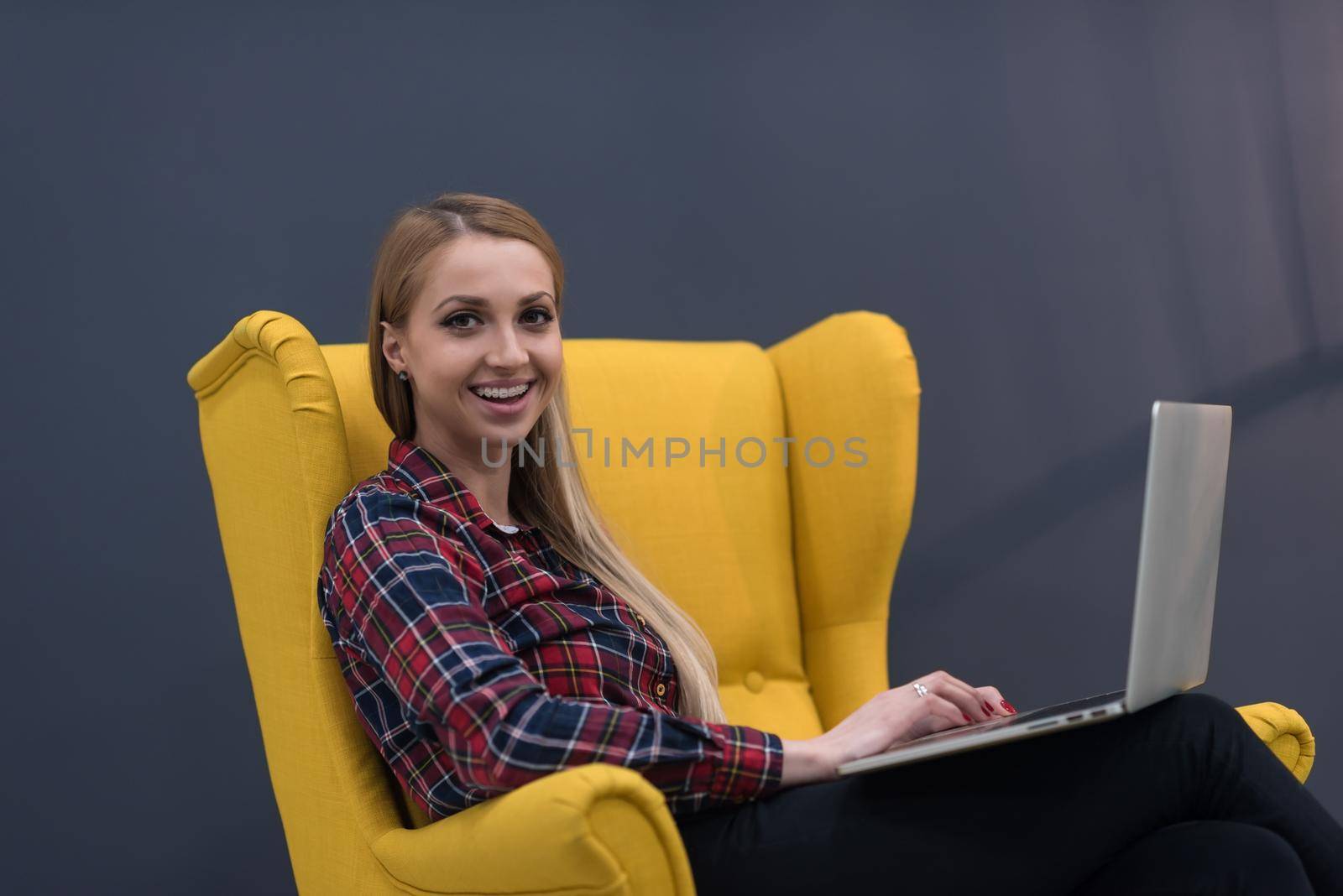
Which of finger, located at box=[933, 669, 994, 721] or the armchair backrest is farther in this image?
the armchair backrest

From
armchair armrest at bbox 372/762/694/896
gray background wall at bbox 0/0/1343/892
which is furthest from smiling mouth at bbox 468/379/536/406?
gray background wall at bbox 0/0/1343/892

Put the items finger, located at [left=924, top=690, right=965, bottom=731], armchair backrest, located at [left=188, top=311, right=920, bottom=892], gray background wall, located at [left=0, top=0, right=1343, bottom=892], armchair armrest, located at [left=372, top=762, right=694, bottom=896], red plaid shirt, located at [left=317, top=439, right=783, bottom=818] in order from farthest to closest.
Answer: gray background wall, located at [left=0, top=0, right=1343, bottom=892] < armchair backrest, located at [left=188, top=311, right=920, bottom=892] < finger, located at [left=924, top=690, right=965, bottom=731] < red plaid shirt, located at [left=317, top=439, right=783, bottom=818] < armchair armrest, located at [left=372, top=762, right=694, bottom=896]

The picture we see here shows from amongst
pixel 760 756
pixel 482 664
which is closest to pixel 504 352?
pixel 482 664

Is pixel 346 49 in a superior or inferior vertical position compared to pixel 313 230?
superior

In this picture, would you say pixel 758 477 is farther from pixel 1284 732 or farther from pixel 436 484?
pixel 1284 732

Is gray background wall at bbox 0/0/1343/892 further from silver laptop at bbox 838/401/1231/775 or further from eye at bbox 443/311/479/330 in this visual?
silver laptop at bbox 838/401/1231/775

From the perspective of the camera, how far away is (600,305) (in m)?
2.33

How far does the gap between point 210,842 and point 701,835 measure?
1173 millimetres

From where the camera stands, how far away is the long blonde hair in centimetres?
149

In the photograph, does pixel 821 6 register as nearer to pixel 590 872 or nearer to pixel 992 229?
pixel 992 229

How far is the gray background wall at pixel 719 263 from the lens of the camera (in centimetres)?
200

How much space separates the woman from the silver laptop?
0.16 feet

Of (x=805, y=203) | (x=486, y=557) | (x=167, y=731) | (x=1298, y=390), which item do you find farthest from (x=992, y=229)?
(x=167, y=731)

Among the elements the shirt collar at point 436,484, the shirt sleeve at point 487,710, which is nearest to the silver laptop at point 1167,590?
the shirt sleeve at point 487,710
